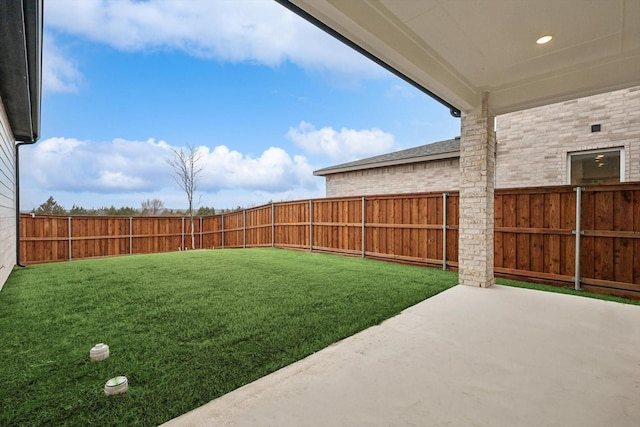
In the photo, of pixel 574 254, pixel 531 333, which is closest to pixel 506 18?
pixel 531 333

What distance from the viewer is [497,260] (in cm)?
567

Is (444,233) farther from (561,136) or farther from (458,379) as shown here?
(458,379)

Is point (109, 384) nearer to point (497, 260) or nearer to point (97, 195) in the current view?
point (497, 260)

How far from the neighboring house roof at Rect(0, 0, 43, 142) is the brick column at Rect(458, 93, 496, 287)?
5.77 meters

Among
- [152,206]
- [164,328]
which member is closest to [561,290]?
[164,328]

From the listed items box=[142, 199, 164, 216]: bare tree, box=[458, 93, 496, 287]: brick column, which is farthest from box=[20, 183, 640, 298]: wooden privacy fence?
box=[142, 199, 164, 216]: bare tree

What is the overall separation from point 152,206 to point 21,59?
17.1 m

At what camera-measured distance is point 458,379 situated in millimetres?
2068

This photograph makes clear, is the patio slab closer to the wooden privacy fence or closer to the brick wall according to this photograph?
the wooden privacy fence

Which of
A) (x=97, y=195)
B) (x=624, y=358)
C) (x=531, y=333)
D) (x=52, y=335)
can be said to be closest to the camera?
(x=624, y=358)

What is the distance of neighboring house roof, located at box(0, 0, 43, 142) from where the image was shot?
2852 mm

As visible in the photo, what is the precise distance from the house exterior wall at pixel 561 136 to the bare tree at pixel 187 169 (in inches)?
595

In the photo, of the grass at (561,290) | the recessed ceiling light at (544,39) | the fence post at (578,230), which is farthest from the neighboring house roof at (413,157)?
the recessed ceiling light at (544,39)

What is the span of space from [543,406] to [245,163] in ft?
80.4
